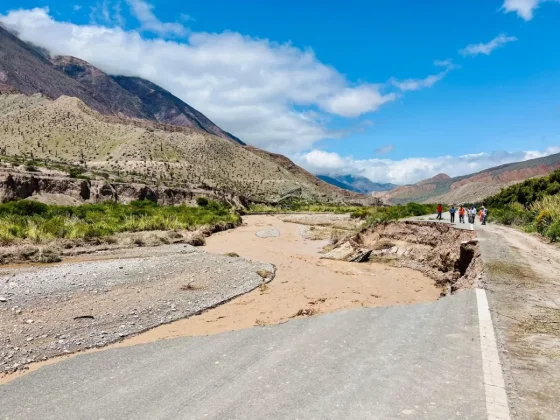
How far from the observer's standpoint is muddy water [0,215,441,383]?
1104 cm

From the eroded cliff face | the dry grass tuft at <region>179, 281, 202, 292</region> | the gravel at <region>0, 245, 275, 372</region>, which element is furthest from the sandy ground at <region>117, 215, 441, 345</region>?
the eroded cliff face

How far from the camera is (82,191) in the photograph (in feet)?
163

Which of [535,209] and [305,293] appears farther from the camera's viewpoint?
[535,209]

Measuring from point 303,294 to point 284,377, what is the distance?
9195 mm

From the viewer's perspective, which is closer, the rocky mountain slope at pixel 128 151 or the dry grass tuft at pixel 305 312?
the dry grass tuft at pixel 305 312

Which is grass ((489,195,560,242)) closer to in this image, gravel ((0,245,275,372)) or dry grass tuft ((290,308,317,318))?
gravel ((0,245,275,372))

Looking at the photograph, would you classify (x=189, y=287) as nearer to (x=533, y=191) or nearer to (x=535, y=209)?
(x=535, y=209)

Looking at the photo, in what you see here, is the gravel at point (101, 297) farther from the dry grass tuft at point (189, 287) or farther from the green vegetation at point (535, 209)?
the green vegetation at point (535, 209)

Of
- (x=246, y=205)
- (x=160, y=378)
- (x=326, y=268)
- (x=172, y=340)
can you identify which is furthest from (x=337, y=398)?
(x=246, y=205)

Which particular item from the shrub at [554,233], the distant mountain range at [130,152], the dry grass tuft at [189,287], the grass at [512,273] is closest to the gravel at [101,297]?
the dry grass tuft at [189,287]

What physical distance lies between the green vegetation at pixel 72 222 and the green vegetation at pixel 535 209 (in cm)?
2641

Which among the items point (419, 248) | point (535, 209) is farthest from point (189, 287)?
point (535, 209)

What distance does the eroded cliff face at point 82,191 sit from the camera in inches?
1634

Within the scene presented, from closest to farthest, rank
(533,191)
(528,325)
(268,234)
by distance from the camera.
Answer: (528,325), (268,234), (533,191)
